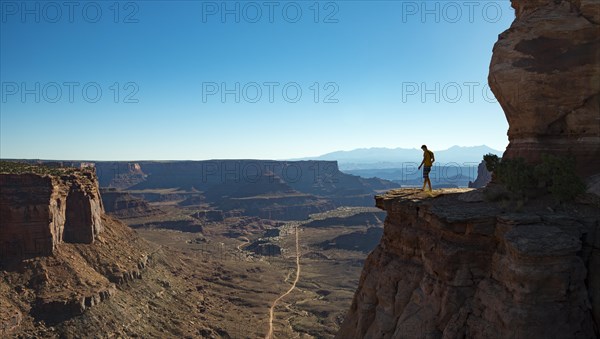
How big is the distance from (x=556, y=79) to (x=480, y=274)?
8.15m

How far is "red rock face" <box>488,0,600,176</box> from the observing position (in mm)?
17219

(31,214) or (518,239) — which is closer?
(518,239)

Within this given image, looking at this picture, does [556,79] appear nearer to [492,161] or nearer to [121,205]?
[492,161]

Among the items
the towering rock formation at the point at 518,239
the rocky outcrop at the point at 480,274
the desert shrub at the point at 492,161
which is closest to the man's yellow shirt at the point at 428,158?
the towering rock formation at the point at 518,239

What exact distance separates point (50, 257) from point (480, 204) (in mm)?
53846

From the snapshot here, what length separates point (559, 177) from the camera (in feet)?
52.6

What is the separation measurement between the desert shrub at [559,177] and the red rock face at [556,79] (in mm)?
1323

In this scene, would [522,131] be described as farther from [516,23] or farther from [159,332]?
[159,332]

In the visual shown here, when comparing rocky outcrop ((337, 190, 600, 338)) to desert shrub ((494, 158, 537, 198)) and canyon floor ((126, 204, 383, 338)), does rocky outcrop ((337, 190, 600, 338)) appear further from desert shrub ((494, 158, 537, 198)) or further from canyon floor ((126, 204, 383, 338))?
canyon floor ((126, 204, 383, 338))

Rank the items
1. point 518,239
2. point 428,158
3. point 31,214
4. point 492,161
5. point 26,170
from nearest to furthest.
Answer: point 518,239 → point 492,161 → point 428,158 → point 31,214 → point 26,170

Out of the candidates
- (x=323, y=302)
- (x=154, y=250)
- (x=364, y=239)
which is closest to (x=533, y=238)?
(x=323, y=302)

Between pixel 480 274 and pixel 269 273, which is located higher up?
pixel 480 274

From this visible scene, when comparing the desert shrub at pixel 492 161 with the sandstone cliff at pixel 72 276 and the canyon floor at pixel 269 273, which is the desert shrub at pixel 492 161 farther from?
the canyon floor at pixel 269 273

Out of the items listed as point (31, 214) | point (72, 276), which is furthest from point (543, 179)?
point (31, 214)
